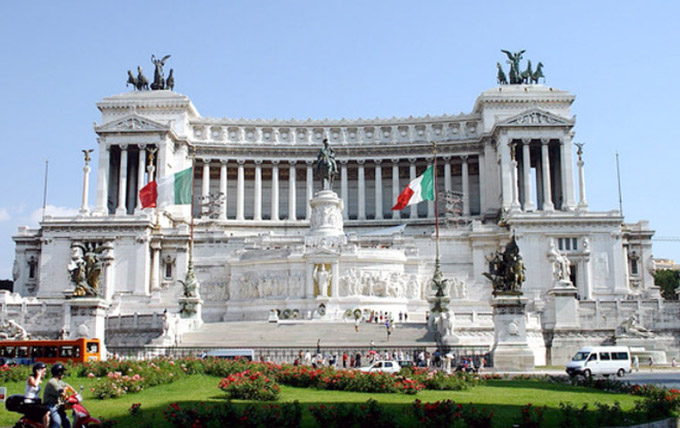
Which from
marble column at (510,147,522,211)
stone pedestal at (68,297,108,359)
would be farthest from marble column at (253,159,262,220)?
stone pedestal at (68,297,108,359)

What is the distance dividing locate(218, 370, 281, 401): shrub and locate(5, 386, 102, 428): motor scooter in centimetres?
739

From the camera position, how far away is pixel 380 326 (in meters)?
A: 57.2

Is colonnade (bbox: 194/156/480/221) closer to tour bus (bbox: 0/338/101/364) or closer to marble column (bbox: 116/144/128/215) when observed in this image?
marble column (bbox: 116/144/128/215)

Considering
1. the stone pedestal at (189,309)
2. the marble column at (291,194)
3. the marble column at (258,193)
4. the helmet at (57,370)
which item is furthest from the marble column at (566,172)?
the helmet at (57,370)

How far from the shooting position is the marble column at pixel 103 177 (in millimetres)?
95062

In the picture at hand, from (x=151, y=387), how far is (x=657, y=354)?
1510 inches

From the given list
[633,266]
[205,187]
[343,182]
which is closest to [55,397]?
[633,266]

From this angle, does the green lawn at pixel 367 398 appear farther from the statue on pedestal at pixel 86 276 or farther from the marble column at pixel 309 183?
the marble column at pixel 309 183

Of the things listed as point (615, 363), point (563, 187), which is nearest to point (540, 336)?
point (615, 363)

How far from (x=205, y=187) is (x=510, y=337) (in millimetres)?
68845

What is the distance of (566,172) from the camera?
96250 millimetres

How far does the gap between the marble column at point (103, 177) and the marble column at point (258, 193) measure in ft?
63.9

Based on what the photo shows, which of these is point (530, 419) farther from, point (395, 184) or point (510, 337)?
point (395, 184)

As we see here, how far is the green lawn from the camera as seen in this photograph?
2109 centimetres
